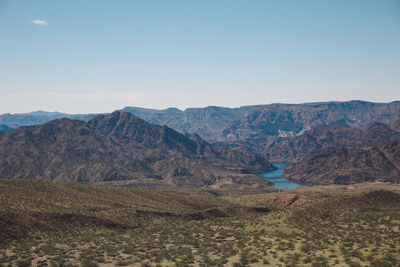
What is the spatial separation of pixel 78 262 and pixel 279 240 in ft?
70.4

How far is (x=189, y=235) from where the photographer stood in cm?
4397

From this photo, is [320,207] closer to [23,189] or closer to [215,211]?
[215,211]

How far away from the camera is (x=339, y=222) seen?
4641 cm

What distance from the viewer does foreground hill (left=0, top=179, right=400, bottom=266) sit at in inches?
1280

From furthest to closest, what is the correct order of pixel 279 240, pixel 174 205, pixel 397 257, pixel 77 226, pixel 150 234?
pixel 174 205
pixel 77 226
pixel 150 234
pixel 279 240
pixel 397 257

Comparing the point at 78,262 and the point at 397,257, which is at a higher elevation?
the point at 397,257

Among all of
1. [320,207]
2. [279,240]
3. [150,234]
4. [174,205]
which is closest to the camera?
[279,240]

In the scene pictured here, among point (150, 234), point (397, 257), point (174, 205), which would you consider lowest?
point (174, 205)

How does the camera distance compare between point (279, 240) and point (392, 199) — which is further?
point (392, 199)

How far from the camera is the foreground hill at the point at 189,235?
32.5m

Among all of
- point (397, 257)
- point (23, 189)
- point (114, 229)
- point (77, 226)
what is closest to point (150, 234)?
point (114, 229)

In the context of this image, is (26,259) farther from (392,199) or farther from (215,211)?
(392,199)

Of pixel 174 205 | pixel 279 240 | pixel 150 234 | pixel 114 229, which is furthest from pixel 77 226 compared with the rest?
pixel 174 205

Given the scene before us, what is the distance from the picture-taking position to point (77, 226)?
169 ft
